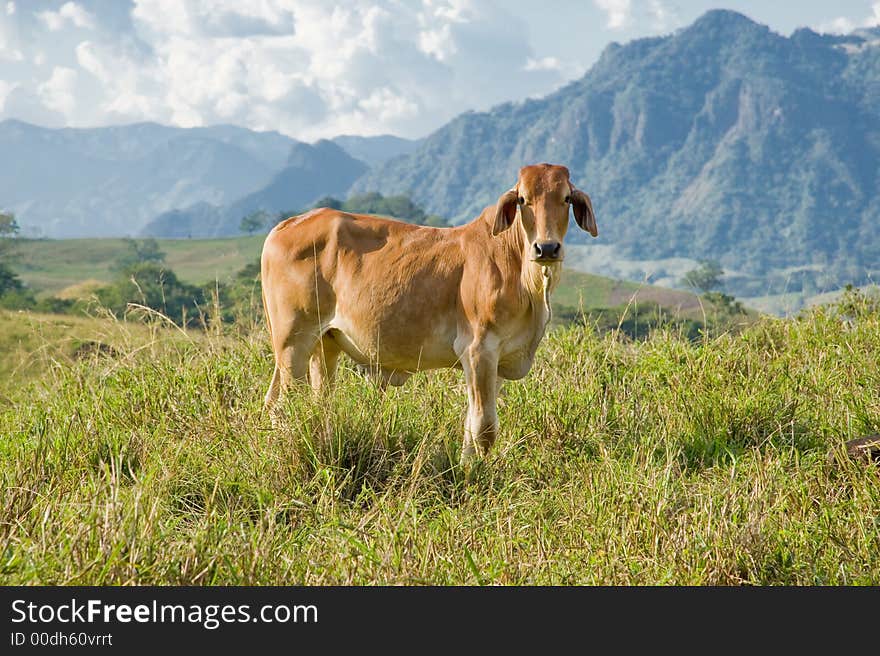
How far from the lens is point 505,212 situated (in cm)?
654

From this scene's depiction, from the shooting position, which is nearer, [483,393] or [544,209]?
[544,209]

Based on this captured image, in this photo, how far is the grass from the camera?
4605 mm

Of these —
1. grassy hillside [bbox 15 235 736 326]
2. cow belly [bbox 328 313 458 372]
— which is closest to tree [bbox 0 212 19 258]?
grassy hillside [bbox 15 235 736 326]

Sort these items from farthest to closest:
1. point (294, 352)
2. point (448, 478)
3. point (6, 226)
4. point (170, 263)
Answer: point (170, 263) → point (6, 226) → point (294, 352) → point (448, 478)

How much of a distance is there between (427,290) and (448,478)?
4.69 ft

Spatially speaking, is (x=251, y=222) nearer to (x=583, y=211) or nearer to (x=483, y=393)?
(x=483, y=393)

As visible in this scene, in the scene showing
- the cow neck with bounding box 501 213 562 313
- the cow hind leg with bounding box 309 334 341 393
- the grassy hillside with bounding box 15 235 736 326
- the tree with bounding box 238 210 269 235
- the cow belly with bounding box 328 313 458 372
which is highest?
the cow neck with bounding box 501 213 562 313

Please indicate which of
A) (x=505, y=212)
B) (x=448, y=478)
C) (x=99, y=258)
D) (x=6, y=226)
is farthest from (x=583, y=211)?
(x=99, y=258)

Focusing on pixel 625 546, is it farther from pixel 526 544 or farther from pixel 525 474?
pixel 525 474

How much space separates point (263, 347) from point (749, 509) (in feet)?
17.0

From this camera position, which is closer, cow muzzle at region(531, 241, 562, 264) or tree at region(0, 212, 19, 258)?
cow muzzle at region(531, 241, 562, 264)

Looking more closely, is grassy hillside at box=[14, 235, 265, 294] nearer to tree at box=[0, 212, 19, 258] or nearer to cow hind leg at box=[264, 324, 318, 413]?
tree at box=[0, 212, 19, 258]

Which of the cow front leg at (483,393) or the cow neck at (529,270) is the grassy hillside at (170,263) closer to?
the cow neck at (529,270)

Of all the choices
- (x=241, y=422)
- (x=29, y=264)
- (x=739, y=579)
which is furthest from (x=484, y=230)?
(x=29, y=264)
